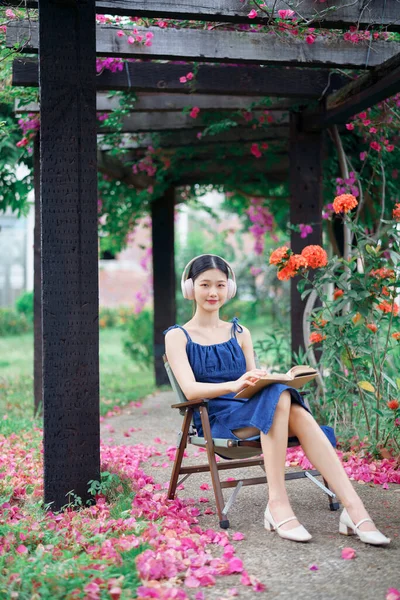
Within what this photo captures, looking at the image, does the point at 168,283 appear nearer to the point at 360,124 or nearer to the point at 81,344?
the point at 360,124

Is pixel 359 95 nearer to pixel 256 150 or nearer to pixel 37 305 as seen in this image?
pixel 256 150

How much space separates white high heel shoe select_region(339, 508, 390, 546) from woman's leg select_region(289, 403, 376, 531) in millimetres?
20

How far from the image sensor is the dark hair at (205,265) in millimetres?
3908

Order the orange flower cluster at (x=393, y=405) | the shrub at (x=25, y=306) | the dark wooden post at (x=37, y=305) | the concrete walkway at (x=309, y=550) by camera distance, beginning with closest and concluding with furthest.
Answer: the concrete walkway at (x=309, y=550)
the orange flower cluster at (x=393, y=405)
the dark wooden post at (x=37, y=305)
the shrub at (x=25, y=306)

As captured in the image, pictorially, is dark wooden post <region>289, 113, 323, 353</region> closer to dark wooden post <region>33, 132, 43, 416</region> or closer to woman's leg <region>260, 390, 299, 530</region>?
dark wooden post <region>33, 132, 43, 416</region>

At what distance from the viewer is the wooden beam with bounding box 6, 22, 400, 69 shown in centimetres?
486

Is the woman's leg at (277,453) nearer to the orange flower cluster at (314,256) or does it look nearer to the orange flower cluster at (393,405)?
the orange flower cluster at (393,405)

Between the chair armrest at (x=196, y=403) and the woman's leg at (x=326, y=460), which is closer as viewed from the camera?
the woman's leg at (x=326, y=460)

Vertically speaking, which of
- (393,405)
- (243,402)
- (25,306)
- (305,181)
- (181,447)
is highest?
(305,181)

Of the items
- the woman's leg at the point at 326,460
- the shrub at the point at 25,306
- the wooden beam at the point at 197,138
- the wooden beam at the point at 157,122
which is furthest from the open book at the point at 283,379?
the shrub at the point at 25,306

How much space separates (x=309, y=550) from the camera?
3.13m

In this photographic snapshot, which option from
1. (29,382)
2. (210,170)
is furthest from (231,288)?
(29,382)

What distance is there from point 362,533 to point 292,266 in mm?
1877

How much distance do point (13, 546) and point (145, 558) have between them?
0.59 m
